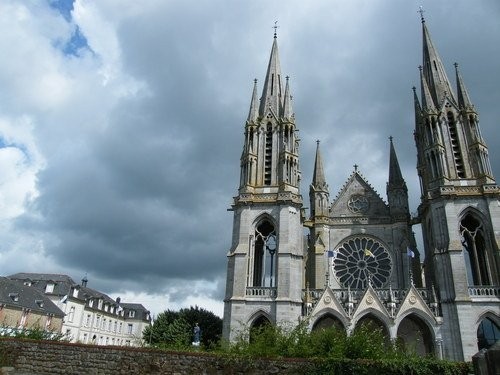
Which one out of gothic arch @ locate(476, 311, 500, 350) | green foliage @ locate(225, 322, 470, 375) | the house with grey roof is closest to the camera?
green foliage @ locate(225, 322, 470, 375)

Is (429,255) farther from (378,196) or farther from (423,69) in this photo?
(423,69)

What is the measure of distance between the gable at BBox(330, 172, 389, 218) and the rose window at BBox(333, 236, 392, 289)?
86.1 inches

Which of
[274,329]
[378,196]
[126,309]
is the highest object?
[378,196]

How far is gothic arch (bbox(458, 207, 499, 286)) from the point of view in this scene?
2616cm

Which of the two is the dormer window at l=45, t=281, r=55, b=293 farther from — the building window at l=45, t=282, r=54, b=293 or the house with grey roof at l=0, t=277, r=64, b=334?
the house with grey roof at l=0, t=277, r=64, b=334

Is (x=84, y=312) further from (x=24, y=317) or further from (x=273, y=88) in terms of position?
(x=273, y=88)

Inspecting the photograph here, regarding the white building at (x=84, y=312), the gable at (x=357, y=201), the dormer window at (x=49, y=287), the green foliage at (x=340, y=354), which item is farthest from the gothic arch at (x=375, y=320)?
the dormer window at (x=49, y=287)

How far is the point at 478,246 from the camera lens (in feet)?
93.5

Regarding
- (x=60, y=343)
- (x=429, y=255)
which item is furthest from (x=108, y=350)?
(x=429, y=255)

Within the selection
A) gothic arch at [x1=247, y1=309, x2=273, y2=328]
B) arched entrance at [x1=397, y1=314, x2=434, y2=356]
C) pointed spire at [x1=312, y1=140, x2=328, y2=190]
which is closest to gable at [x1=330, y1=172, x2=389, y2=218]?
pointed spire at [x1=312, y1=140, x2=328, y2=190]

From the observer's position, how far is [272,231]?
1173 inches

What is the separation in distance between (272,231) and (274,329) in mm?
14983

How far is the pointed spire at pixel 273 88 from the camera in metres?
34.0

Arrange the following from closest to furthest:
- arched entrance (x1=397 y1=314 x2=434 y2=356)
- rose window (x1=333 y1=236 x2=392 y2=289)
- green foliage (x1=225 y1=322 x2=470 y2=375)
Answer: green foliage (x1=225 y1=322 x2=470 y2=375)
arched entrance (x1=397 y1=314 x2=434 y2=356)
rose window (x1=333 y1=236 x2=392 y2=289)
